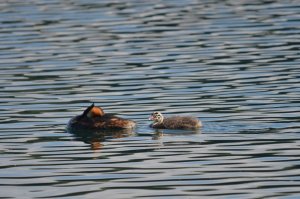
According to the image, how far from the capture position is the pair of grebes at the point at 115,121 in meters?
21.6

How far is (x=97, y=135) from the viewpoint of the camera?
22.2m

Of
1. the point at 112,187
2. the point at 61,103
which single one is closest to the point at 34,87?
the point at 61,103

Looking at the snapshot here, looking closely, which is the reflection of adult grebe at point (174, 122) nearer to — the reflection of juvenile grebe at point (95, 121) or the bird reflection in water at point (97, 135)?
the reflection of juvenile grebe at point (95, 121)

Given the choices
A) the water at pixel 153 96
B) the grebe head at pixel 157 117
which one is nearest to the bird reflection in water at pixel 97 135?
the water at pixel 153 96

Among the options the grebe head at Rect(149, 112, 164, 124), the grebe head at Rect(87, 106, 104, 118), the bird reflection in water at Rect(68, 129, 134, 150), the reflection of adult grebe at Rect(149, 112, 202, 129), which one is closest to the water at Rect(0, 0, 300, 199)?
the bird reflection in water at Rect(68, 129, 134, 150)

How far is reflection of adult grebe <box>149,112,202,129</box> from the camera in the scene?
21469 mm

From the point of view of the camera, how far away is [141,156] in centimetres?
1903

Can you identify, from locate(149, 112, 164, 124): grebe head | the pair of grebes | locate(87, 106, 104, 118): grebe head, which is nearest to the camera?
the pair of grebes

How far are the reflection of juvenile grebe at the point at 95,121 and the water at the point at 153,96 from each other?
245 mm

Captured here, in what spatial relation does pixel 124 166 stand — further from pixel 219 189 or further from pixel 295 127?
pixel 295 127

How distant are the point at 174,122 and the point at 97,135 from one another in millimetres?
1515

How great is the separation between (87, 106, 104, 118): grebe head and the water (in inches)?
22.9

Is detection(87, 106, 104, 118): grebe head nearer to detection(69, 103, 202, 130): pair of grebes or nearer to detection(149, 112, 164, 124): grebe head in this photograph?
detection(69, 103, 202, 130): pair of grebes

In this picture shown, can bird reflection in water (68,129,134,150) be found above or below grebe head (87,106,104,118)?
below
